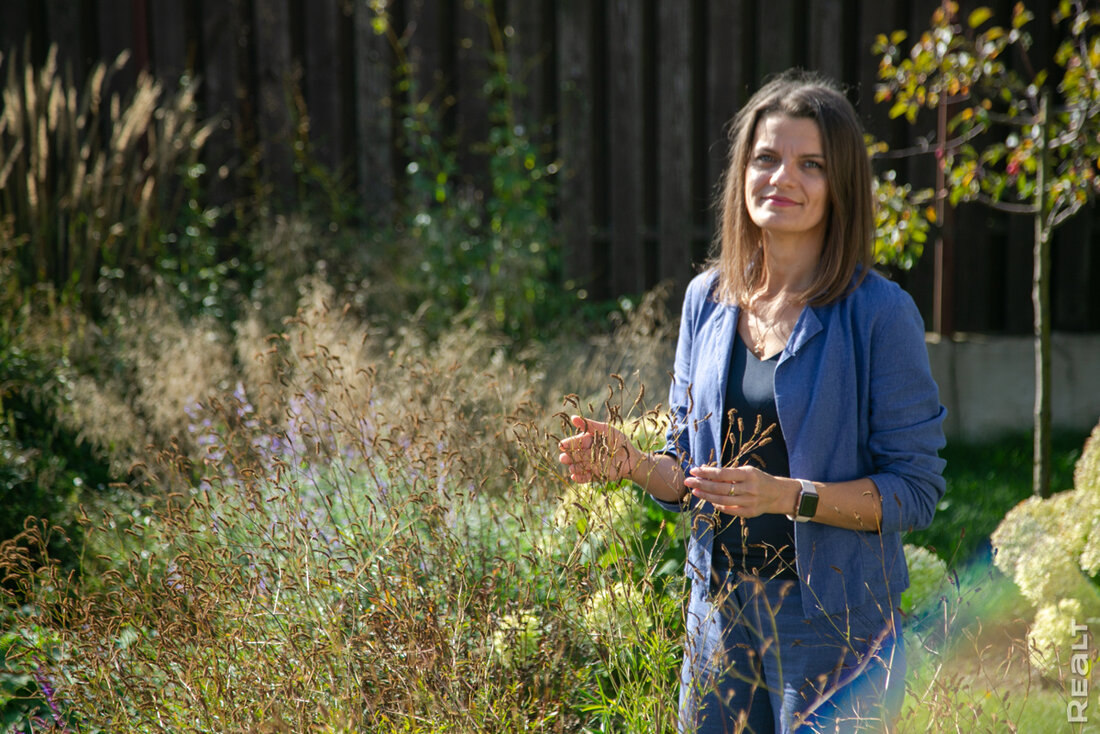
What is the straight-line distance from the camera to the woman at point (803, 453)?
5.96ft

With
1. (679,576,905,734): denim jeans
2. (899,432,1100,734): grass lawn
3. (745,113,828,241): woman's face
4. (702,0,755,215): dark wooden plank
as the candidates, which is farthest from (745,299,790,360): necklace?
(702,0,755,215): dark wooden plank

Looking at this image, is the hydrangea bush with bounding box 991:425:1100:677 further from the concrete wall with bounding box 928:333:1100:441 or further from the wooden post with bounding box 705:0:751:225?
the wooden post with bounding box 705:0:751:225

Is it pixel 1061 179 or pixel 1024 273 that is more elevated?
pixel 1061 179

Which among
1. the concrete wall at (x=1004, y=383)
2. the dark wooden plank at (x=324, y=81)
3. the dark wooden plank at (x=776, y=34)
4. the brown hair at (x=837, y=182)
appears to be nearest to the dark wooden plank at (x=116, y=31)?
the dark wooden plank at (x=324, y=81)

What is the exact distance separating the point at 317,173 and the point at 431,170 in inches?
25.8

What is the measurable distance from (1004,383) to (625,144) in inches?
101

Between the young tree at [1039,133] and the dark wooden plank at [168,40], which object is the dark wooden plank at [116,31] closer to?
the dark wooden plank at [168,40]

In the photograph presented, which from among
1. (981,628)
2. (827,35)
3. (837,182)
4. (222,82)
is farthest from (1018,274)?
(222,82)

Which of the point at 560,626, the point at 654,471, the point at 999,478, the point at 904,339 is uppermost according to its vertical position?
the point at 904,339

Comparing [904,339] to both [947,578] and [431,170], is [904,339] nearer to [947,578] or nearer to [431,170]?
[947,578]

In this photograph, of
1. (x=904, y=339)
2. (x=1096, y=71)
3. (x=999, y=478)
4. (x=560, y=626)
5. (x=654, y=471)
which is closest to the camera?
(x=904, y=339)

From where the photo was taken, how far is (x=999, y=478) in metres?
4.42

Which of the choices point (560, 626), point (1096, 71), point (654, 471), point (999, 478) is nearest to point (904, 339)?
point (654, 471)

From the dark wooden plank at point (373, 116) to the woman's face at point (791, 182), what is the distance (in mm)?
3881
